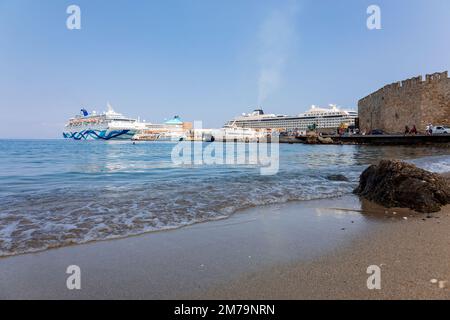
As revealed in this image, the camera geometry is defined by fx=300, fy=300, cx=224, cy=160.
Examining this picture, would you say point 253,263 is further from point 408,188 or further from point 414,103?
point 414,103

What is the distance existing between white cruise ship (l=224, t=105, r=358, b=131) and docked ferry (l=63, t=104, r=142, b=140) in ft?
107

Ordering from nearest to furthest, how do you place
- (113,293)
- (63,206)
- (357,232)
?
(113,293), (357,232), (63,206)

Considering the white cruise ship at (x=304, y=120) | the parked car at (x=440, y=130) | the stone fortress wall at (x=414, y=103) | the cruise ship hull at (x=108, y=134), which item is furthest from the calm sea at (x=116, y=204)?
the white cruise ship at (x=304, y=120)

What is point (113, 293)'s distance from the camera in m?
1.87

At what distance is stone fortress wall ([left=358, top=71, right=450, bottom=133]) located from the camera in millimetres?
28000

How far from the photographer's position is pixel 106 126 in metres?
66.7

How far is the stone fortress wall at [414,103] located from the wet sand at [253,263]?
30.6 meters

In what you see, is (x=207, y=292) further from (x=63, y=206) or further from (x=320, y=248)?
(x=63, y=206)

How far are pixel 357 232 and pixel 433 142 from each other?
2638cm

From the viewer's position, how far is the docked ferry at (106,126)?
6669 centimetres

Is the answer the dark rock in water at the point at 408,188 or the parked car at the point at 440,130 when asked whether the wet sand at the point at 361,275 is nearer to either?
the dark rock in water at the point at 408,188

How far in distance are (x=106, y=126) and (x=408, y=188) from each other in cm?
6924

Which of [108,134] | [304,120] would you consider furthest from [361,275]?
[304,120]
